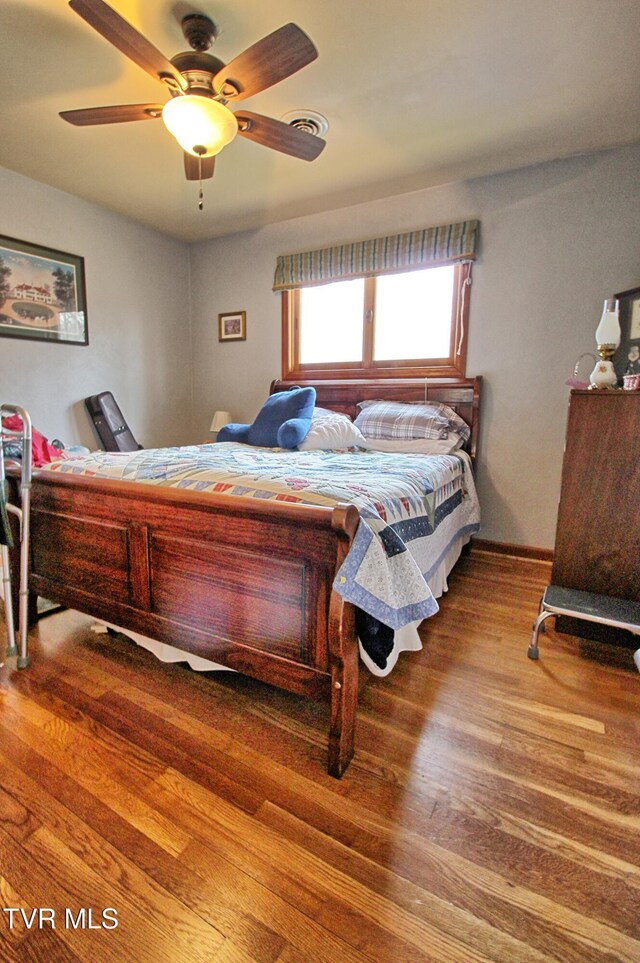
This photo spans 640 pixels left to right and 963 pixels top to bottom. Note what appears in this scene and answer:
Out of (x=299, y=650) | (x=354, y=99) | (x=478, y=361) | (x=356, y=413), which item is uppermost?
(x=354, y=99)

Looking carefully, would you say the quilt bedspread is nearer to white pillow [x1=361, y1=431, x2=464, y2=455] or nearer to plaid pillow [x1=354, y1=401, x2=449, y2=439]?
white pillow [x1=361, y1=431, x2=464, y2=455]

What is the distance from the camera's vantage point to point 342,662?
1.20 metres

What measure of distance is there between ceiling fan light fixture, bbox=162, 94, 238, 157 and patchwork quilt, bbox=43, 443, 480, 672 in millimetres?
1262

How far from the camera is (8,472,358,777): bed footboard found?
48.5 inches

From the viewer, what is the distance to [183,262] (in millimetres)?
4203

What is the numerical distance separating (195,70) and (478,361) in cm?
224

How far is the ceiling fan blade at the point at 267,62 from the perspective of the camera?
139cm

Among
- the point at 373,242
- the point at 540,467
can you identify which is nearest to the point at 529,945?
the point at 540,467

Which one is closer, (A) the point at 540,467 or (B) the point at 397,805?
(B) the point at 397,805

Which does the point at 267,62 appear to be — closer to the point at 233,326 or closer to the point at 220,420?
the point at 233,326

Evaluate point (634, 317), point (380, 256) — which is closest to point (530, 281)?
point (634, 317)

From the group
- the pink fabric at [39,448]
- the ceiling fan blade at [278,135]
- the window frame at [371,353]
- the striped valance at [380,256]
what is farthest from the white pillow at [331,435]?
the pink fabric at [39,448]

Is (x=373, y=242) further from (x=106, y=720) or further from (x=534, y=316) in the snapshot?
(x=106, y=720)

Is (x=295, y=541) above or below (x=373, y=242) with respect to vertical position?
below
